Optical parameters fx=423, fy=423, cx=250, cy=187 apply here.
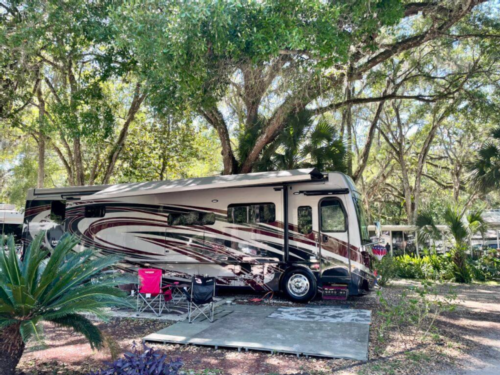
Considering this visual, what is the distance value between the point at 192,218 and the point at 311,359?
19.4 ft

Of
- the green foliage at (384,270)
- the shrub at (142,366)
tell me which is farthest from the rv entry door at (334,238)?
the shrub at (142,366)

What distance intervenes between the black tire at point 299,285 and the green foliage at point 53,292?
17.4 ft

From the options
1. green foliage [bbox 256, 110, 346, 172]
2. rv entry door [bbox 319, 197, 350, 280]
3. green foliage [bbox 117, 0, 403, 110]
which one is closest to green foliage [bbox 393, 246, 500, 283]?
green foliage [bbox 256, 110, 346, 172]

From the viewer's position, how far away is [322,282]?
911 centimetres

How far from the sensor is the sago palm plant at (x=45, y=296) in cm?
399

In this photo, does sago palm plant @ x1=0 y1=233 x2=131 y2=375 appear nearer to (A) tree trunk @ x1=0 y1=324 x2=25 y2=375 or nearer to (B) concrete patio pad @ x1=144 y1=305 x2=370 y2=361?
(A) tree trunk @ x1=0 y1=324 x2=25 y2=375

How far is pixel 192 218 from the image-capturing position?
1043cm

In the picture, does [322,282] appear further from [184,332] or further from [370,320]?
[184,332]

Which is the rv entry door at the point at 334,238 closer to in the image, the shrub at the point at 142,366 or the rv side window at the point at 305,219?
the rv side window at the point at 305,219

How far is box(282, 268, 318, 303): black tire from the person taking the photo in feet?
30.0

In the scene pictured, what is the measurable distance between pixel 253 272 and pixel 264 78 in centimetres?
467

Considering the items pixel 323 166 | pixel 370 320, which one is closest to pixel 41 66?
pixel 323 166

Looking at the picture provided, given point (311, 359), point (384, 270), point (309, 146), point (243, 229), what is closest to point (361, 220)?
point (243, 229)

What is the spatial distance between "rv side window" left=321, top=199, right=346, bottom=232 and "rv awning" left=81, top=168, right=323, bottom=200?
64 centimetres
